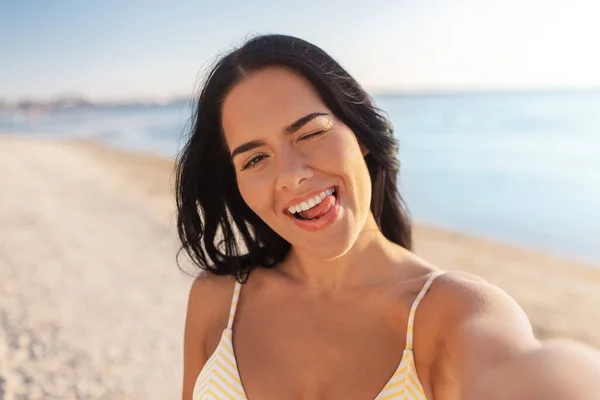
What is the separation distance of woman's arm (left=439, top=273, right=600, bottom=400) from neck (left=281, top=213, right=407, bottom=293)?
0.93ft

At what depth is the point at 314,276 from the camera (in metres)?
2.16

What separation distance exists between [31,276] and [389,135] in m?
5.23

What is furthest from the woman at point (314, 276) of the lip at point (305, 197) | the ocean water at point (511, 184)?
the ocean water at point (511, 184)

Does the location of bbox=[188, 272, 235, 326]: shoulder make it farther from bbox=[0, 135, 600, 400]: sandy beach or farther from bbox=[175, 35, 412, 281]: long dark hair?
bbox=[0, 135, 600, 400]: sandy beach

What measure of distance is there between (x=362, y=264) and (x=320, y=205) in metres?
0.37

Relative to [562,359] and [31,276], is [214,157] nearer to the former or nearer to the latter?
[562,359]

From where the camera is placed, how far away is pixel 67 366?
4020 millimetres

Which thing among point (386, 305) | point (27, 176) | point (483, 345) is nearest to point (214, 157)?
point (386, 305)

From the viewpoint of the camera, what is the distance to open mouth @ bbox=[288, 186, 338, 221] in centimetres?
178

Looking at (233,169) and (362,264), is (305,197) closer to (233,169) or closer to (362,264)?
(362,264)

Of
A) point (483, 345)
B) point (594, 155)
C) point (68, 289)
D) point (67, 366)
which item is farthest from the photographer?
point (594, 155)

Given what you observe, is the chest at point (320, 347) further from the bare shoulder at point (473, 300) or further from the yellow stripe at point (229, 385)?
the bare shoulder at point (473, 300)

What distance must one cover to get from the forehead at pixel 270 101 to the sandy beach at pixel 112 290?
59.8 inches

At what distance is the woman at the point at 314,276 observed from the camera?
1.73 metres
